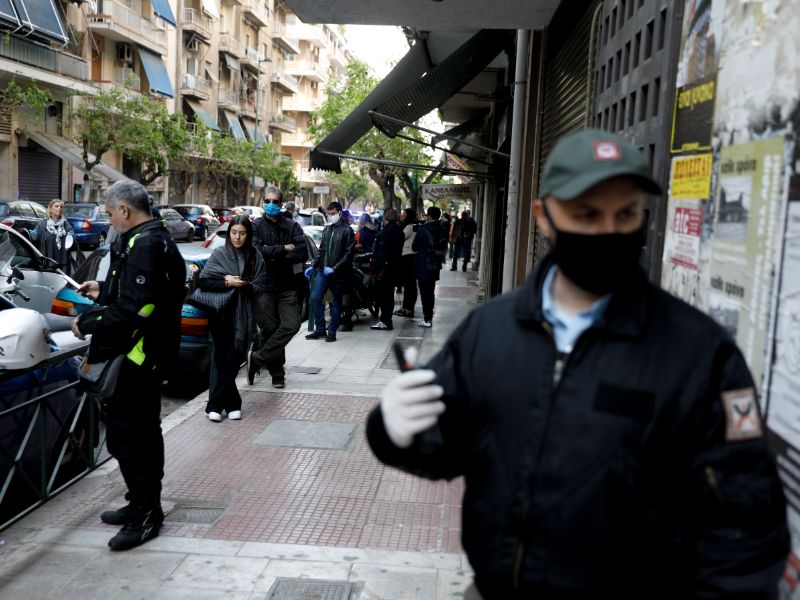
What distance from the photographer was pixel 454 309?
52.6ft

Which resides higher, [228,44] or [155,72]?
[228,44]

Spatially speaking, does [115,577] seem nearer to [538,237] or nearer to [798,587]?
[798,587]

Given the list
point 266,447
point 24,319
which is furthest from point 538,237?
point 24,319

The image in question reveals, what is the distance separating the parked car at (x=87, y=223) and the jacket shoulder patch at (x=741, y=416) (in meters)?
26.7

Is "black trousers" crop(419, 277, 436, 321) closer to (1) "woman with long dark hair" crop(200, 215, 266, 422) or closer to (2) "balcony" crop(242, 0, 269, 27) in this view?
(1) "woman with long dark hair" crop(200, 215, 266, 422)

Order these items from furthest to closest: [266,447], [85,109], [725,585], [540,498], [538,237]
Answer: [85,109] < [538,237] < [266,447] < [540,498] < [725,585]

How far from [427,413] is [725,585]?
679mm

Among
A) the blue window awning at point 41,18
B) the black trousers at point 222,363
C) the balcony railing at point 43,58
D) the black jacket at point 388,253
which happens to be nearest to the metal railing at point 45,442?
the black trousers at point 222,363

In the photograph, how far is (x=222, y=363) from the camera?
7145 mm

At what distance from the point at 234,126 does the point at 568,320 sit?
58032 mm

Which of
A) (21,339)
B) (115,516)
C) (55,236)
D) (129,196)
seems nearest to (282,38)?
(55,236)

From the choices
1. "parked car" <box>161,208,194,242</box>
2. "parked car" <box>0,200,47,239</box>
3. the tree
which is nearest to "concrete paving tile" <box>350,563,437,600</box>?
"parked car" <box>0,200,47,239</box>

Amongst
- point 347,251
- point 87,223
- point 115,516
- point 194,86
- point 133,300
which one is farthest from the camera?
point 194,86

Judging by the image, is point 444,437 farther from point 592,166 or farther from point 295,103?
point 295,103
